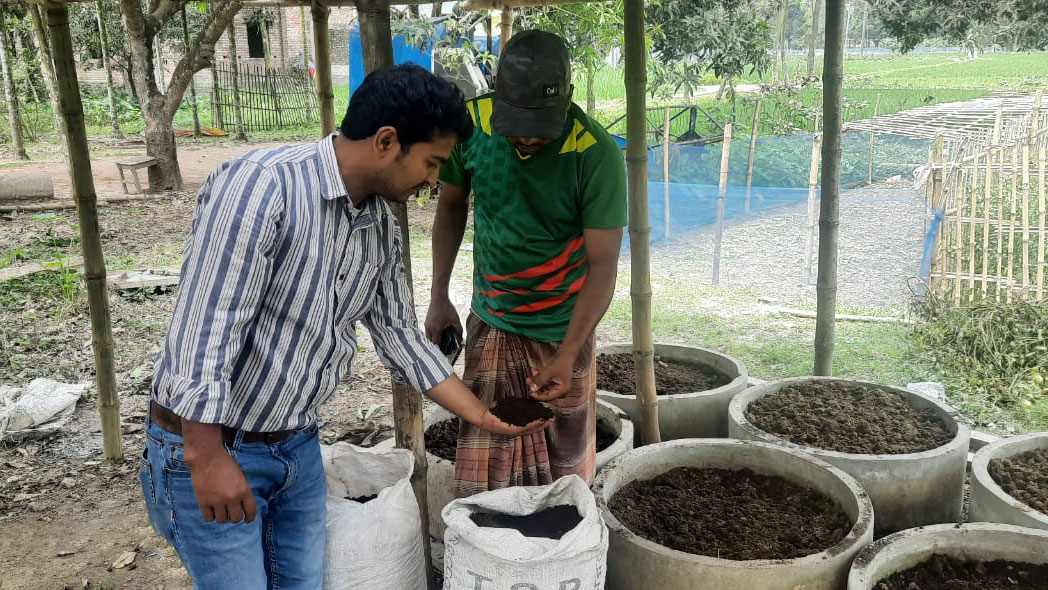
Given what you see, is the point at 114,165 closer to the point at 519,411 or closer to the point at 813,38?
the point at 519,411

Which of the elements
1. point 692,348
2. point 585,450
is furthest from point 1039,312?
point 585,450

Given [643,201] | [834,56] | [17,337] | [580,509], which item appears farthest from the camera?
[17,337]

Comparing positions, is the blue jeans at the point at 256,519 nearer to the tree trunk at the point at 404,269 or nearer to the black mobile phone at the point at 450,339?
the tree trunk at the point at 404,269

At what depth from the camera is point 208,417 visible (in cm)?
145

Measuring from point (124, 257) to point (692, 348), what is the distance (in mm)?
5954

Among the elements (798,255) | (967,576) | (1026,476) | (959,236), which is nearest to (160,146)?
(798,255)

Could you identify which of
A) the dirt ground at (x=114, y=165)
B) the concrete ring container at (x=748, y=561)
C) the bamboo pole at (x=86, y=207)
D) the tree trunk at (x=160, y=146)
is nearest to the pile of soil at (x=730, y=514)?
A: the concrete ring container at (x=748, y=561)

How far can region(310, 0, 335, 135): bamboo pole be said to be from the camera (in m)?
2.80

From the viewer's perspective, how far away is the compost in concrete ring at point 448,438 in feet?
10.1

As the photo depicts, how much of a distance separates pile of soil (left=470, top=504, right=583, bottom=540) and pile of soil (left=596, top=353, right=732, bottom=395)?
1.53 meters

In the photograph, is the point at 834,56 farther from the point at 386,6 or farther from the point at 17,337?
the point at 17,337

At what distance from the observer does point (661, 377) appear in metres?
3.82

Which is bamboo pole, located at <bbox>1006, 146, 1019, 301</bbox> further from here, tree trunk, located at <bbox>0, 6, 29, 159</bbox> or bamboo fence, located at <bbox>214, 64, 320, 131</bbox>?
bamboo fence, located at <bbox>214, 64, 320, 131</bbox>

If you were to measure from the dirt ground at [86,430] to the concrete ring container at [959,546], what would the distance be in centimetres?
238
